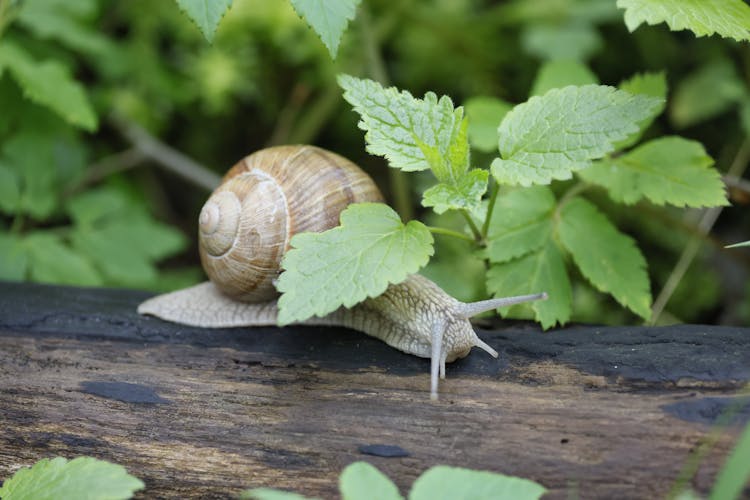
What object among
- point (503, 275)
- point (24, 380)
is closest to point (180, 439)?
point (24, 380)

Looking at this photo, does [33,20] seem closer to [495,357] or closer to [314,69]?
[314,69]

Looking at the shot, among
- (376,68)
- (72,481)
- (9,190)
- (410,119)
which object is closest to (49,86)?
(9,190)

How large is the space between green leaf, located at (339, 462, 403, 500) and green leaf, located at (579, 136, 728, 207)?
141 cm

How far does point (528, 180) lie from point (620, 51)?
2.64 meters

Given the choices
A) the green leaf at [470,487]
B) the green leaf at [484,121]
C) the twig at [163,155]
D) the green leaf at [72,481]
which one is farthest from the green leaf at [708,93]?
the green leaf at [72,481]

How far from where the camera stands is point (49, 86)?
3.12 meters

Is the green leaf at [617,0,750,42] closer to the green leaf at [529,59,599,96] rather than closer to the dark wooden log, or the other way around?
the green leaf at [529,59,599,96]

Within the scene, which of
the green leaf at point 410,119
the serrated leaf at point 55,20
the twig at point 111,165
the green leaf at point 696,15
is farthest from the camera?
the twig at point 111,165

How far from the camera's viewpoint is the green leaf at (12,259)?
121 inches

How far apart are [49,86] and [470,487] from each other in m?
2.53

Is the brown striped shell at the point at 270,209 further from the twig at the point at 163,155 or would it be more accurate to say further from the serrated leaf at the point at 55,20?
the twig at the point at 163,155

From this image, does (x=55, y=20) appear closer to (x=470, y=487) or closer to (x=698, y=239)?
(x=470, y=487)

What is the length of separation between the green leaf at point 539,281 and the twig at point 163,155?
2.24m

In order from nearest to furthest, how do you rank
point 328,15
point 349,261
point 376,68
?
1. point 349,261
2. point 328,15
3. point 376,68
